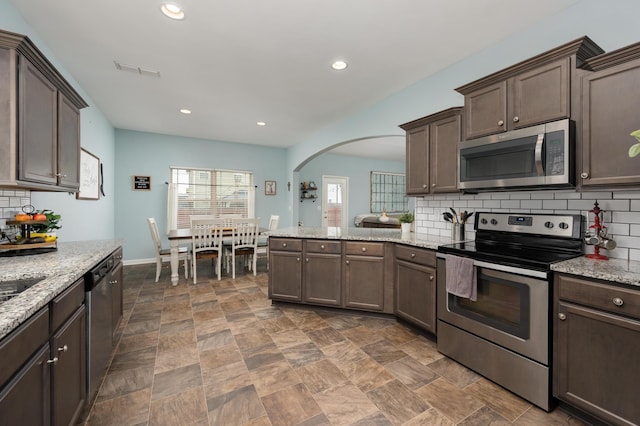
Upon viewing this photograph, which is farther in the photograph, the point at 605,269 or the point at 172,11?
the point at 172,11

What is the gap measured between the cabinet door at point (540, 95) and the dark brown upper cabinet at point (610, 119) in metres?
0.10

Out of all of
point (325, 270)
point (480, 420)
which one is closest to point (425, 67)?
point (325, 270)

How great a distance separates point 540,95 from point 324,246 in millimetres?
2145

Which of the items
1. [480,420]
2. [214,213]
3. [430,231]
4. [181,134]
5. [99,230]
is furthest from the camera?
[214,213]

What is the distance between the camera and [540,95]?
1.88m

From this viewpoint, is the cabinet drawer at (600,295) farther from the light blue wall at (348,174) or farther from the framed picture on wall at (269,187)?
the light blue wall at (348,174)

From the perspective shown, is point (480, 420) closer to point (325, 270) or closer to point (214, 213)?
point (325, 270)

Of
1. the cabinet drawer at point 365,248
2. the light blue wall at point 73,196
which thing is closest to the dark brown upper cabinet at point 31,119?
the light blue wall at point 73,196

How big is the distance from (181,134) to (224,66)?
326 cm

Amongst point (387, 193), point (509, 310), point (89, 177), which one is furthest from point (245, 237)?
point (387, 193)

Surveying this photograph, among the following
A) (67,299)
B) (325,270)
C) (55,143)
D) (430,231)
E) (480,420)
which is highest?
(55,143)

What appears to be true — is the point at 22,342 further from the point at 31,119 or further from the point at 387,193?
the point at 387,193

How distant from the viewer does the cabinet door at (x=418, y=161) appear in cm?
275

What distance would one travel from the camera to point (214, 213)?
6094 millimetres
